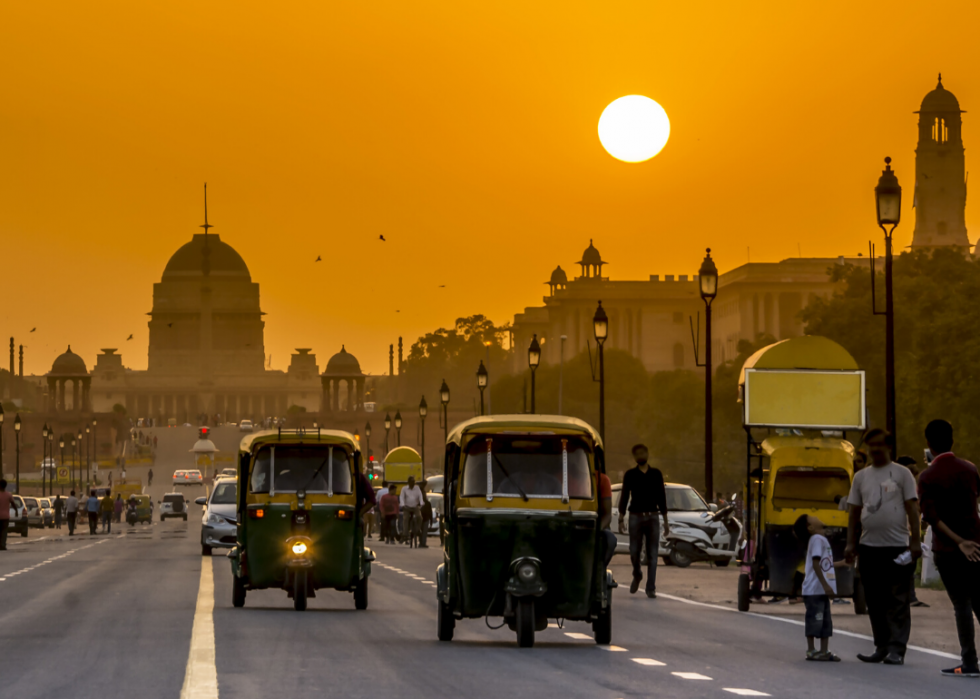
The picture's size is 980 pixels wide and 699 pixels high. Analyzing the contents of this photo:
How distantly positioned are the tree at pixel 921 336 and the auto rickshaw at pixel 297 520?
1583 inches

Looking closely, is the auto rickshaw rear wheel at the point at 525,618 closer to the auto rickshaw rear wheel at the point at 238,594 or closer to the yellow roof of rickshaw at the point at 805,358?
the auto rickshaw rear wheel at the point at 238,594

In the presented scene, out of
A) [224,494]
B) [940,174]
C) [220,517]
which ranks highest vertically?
[940,174]

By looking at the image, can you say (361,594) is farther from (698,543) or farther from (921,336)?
(921,336)

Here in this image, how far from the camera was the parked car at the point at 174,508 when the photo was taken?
274 ft

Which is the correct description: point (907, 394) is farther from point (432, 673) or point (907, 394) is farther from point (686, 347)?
point (686, 347)

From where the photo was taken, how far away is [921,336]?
62219 mm

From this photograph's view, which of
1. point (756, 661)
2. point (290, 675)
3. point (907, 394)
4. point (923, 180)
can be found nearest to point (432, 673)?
point (290, 675)

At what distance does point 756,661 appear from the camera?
45.4 feet

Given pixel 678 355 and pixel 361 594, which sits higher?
pixel 678 355

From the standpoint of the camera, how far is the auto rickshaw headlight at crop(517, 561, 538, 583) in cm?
1435

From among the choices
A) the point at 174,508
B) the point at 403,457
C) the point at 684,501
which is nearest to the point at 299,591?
the point at 684,501

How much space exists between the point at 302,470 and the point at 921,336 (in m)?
46.1

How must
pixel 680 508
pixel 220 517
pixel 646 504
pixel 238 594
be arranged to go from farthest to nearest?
1. pixel 220 517
2. pixel 680 508
3. pixel 646 504
4. pixel 238 594

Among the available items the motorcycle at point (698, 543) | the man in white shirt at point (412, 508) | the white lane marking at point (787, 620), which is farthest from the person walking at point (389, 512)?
the white lane marking at point (787, 620)
